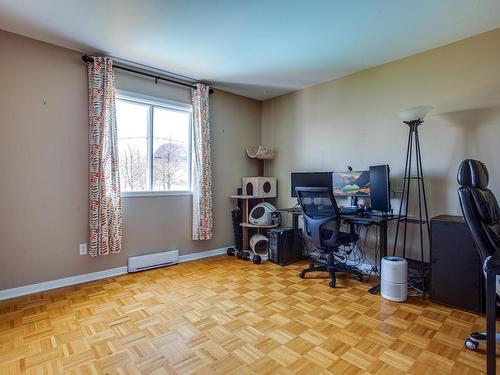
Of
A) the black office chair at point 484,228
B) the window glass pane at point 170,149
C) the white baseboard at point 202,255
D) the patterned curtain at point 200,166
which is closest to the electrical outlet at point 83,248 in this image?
the window glass pane at point 170,149

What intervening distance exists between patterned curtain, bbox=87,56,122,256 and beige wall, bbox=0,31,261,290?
13 centimetres

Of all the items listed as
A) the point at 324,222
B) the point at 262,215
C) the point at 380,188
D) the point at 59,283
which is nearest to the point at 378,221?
the point at 380,188

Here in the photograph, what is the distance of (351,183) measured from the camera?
3307 millimetres

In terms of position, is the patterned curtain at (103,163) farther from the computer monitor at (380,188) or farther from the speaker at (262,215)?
the computer monitor at (380,188)

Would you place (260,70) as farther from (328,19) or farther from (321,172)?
(321,172)

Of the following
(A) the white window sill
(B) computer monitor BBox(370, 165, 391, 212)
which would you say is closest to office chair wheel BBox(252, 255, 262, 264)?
(A) the white window sill

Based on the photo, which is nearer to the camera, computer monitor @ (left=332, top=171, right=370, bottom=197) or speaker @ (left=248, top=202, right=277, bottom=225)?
computer monitor @ (left=332, top=171, right=370, bottom=197)

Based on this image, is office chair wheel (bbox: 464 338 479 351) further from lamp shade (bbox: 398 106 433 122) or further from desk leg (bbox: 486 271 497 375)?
lamp shade (bbox: 398 106 433 122)

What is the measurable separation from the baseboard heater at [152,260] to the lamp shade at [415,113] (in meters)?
3.17

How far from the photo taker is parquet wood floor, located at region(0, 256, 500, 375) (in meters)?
1.63

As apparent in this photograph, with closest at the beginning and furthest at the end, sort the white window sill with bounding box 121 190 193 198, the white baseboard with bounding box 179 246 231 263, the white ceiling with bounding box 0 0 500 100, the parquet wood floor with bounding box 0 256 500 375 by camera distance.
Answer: the parquet wood floor with bounding box 0 256 500 375 < the white ceiling with bounding box 0 0 500 100 < the white window sill with bounding box 121 190 193 198 < the white baseboard with bounding box 179 246 231 263

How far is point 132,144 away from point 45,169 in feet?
3.11

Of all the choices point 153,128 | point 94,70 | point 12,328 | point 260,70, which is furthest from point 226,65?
point 12,328

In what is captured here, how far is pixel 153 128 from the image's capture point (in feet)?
11.7
